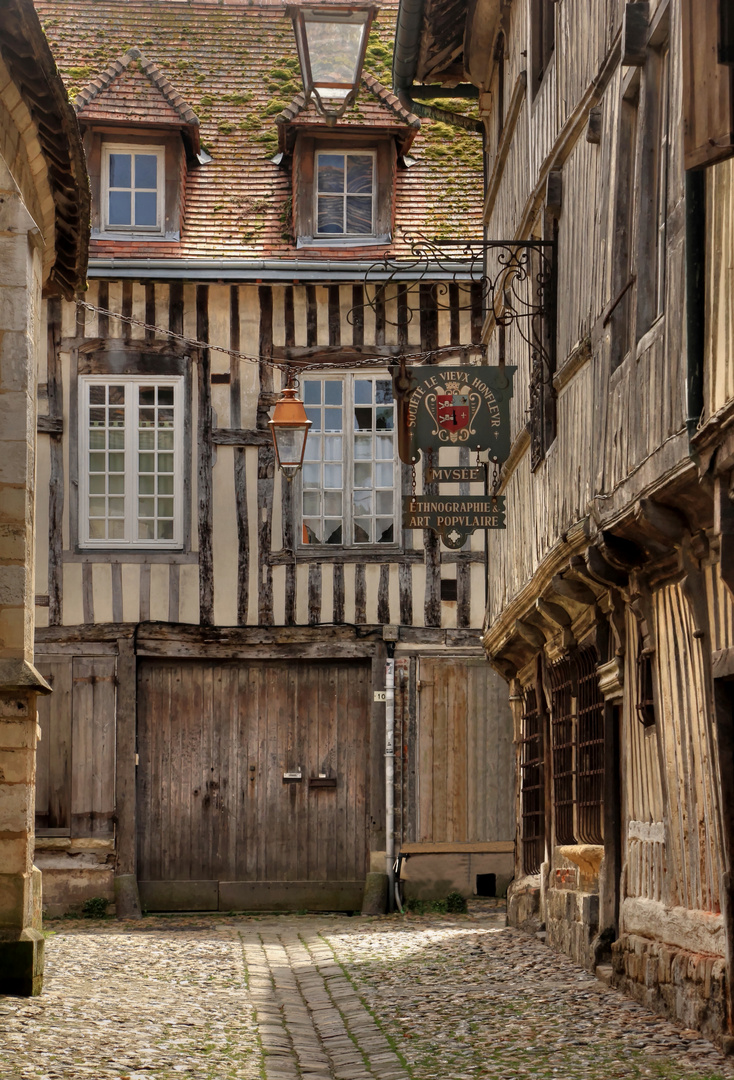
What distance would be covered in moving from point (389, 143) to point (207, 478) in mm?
3701

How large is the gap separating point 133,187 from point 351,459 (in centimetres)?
333

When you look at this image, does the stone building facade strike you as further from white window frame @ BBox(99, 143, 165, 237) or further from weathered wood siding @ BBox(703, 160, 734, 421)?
white window frame @ BBox(99, 143, 165, 237)

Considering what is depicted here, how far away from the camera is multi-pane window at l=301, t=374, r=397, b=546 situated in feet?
46.5

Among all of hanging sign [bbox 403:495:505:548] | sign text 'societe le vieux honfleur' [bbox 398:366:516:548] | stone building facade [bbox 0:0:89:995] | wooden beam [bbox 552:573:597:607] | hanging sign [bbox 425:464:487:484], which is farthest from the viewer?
hanging sign [bbox 403:495:505:548]

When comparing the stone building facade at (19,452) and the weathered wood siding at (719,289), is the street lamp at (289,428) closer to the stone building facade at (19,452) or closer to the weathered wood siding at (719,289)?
the stone building facade at (19,452)

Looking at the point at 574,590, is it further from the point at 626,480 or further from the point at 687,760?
the point at 687,760

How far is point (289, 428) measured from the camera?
40.0 ft

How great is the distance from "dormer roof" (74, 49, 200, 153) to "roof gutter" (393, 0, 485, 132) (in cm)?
243

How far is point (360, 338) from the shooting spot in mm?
14195

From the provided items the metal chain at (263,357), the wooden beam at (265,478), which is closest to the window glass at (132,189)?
the metal chain at (263,357)

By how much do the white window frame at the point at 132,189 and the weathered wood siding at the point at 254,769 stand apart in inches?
160

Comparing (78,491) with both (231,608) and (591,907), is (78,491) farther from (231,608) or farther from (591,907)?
(591,907)

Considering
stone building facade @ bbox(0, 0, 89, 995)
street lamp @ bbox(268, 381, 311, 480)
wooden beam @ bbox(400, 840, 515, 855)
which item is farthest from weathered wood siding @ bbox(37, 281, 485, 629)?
stone building facade @ bbox(0, 0, 89, 995)

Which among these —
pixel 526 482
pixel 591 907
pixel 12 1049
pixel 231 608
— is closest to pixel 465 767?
pixel 231 608
